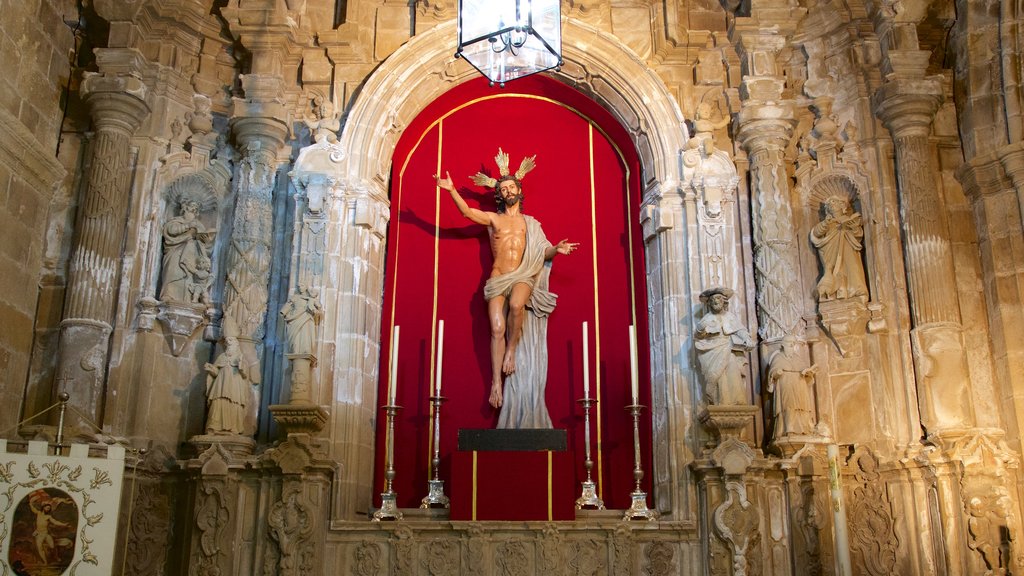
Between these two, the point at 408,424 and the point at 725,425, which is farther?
the point at 408,424

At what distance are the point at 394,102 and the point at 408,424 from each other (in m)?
3.39

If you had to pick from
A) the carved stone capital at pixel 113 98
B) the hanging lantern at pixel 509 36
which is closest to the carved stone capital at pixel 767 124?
the hanging lantern at pixel 509 36

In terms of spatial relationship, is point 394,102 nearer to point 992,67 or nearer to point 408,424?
point 408,424

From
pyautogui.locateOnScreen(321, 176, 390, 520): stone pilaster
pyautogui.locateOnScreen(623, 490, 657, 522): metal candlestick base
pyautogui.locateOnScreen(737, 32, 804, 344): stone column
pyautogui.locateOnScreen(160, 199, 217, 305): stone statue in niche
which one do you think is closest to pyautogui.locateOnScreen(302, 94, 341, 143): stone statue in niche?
pyautogui.locateOnScreen(321, 176, 390, 520): stone pilaster

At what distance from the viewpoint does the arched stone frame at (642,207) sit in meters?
9.38

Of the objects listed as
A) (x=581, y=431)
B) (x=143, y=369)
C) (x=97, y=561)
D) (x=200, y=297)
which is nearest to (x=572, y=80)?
(x=581, y=431)

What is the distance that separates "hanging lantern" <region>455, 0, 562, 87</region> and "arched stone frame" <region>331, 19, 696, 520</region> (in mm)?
2850

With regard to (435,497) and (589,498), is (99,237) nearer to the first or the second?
(435,497)

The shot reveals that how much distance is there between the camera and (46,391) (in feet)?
29.5

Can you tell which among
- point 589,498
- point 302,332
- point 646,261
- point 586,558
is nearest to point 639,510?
point 589,498

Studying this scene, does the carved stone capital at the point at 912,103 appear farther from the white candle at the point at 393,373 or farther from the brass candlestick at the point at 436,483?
the white candle at the point at 393,373

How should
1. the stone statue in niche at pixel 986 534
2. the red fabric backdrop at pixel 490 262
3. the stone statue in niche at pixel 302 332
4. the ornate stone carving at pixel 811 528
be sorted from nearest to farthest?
Answer: the stone statue in niche at pixel 986 534
the ornate stone carving at pixel 811 528
the stone statue in niche at pixel 302 332
the red fabric backdrop at pixel 490 262

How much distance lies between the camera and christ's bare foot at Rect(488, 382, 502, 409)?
1007 centimetres

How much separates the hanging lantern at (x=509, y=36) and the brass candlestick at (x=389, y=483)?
3.45 m
